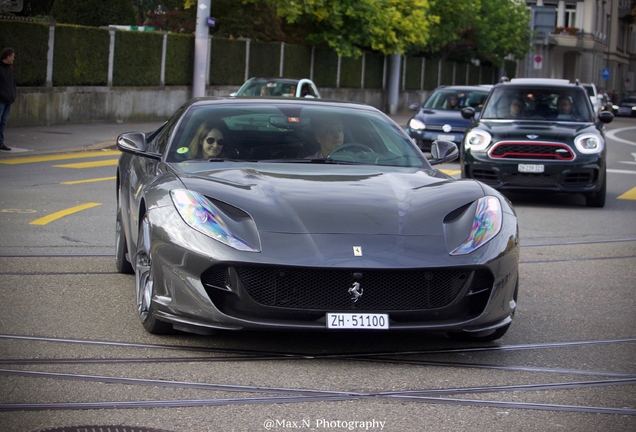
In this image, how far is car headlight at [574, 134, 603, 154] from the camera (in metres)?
14.0

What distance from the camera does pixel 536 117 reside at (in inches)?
591

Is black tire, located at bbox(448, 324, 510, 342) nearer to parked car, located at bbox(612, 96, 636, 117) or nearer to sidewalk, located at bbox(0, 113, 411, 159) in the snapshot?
sidewalk, located at bbox(0, 113, 411, 159)

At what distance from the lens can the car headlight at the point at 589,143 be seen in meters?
14.0

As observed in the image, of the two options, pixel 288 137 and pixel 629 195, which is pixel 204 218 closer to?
pixel 288 137

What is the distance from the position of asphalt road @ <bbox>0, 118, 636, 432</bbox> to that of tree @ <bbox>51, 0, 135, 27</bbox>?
85.5 feet

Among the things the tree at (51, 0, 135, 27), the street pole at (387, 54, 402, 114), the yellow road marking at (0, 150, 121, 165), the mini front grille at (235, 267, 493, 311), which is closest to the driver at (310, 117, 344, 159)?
the mini front grille at (235, 267, 493, 311)

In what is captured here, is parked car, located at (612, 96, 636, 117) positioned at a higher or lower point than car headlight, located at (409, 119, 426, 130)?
higher

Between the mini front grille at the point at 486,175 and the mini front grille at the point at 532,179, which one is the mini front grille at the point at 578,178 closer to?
the mini front grille at the point at 532,179

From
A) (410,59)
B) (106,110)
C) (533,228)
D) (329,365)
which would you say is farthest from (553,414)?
(410,59)

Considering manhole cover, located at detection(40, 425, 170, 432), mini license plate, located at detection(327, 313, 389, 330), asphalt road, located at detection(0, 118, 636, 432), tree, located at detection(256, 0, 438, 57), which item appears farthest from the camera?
tree, located at detection(256, 0, 438, 57)

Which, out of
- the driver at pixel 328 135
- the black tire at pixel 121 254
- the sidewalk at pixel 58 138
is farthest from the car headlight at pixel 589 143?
the sidewalk at pixel 58 138

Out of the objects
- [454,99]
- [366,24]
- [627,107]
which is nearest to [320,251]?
[454,99]

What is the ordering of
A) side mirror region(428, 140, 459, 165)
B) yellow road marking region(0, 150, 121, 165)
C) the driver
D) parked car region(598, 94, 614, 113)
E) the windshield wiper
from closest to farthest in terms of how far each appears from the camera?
the windshield wiper → the driver → side mirror region(428, 140, 459, 165) → yellow road marking region(0, 150, 121, 165) → parked car region(598, 94, 614, 113)

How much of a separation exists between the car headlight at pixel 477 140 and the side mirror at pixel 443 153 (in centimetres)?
695
